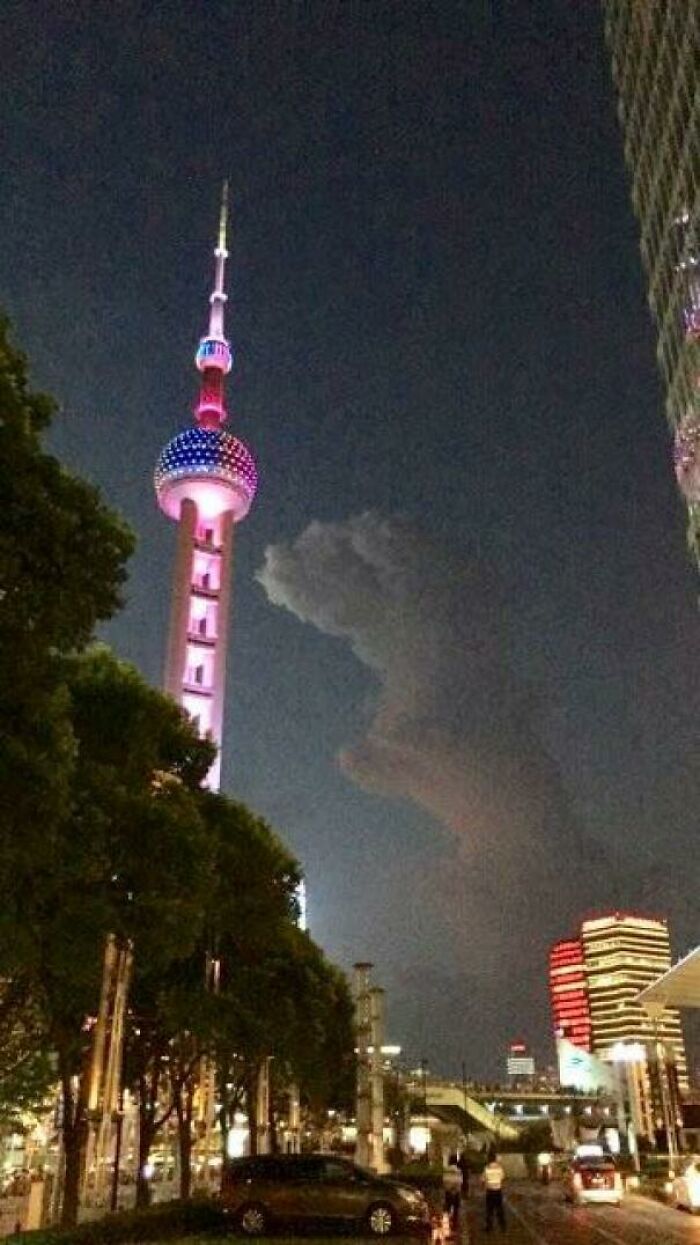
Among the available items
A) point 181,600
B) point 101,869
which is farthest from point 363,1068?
point 181,600

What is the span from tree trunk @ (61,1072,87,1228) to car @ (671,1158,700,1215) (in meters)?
16.1

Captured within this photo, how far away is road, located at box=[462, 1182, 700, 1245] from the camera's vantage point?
72.0 ft

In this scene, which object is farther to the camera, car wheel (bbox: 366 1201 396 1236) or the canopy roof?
the canopy roof

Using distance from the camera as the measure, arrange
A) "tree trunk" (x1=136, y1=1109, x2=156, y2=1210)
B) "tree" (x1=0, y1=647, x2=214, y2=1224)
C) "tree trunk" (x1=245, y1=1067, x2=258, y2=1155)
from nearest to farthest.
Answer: "tree" (x1=0, y1=647, x2=214, y2=1224) → "tree trunk" (x1=136, y1=1109, x2=156, y2=1210) → "tree trunk" (x1=245, y1=1067, x2=258, y2=1155)

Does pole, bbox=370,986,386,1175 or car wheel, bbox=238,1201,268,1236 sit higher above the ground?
pole, bbox=370,986,386,1175

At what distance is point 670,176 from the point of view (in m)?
64.8

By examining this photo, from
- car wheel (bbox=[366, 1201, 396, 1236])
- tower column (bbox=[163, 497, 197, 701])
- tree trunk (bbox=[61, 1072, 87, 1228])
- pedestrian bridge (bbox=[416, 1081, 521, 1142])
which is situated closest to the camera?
tree trunk (bbox=[61, 1072, 87, 1228])

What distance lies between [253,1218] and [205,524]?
332ft

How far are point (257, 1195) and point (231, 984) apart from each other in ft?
32.5

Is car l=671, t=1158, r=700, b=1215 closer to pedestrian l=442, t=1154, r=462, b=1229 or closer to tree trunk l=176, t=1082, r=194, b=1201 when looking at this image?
pedestrian l=442, t=1154, r=462, b=1229

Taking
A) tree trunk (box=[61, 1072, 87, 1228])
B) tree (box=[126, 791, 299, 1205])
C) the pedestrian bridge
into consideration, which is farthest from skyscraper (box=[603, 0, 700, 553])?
the pedestrian bridge

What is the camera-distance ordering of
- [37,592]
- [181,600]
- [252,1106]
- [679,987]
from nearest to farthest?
[37,592], [252,1106], [679,987], [181,600]

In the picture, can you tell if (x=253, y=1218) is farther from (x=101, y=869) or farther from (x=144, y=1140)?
(x=101, y=869)

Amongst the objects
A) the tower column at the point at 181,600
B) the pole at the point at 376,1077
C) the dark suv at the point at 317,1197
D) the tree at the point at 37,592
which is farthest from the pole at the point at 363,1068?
the tower column at the point at 181,600
